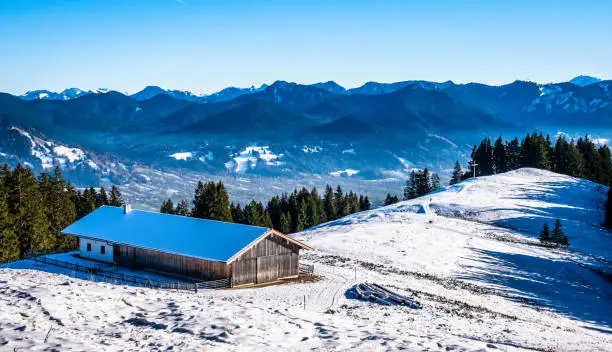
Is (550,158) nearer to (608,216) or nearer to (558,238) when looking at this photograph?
(608,216)

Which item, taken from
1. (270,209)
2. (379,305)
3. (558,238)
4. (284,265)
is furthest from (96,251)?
(270,209)

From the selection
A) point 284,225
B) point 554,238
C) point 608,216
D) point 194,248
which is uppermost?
point 608,216

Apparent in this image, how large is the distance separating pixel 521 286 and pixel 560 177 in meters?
78.9

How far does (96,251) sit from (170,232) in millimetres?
8174

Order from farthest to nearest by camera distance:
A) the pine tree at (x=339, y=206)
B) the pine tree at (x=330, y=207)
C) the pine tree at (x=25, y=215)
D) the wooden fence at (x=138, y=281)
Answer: the pine tree at (x=339, y=206) → the pine tree at (x=330, y=207) → the pine tree at (x=25, y=215) → the wooden fence at (x=138, y=281)

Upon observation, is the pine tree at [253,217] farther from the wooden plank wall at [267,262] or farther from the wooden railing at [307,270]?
the wooden plank wall at [267,262]

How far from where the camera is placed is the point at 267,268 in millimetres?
44000

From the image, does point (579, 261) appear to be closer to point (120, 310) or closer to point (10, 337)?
point (120, 310)

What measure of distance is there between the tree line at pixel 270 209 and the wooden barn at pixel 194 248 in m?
33.9

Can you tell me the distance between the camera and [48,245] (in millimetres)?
67125

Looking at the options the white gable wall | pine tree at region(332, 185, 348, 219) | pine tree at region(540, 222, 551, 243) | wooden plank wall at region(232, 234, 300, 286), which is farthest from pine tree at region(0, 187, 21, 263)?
pine tree at region(332, 185, 348, 219)

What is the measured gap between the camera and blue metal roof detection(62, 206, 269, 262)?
4269cm

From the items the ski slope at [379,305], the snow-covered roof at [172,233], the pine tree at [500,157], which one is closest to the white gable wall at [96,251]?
the snow-covered roof at [172,233]

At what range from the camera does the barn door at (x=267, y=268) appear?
142ft
